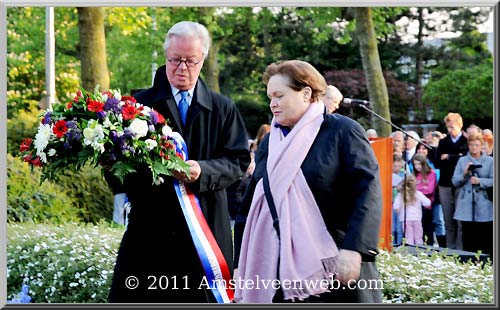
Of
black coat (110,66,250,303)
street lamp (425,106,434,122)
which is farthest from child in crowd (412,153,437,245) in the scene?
street lamp (425,106,434,122)

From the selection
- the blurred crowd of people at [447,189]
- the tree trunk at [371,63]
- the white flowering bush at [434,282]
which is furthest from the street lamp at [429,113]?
the white flowering bush at [434,282]

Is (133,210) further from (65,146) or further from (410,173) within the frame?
(410,173)

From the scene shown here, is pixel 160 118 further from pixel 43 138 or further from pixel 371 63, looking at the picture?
pixel 371 63

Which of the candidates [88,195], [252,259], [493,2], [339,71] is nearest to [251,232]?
[252,259]

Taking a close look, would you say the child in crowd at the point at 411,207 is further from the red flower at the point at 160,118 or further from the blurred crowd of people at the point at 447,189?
the red flower at the point at 160,118

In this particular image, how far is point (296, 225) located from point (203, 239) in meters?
0.77

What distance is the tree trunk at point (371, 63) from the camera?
12.0 metres

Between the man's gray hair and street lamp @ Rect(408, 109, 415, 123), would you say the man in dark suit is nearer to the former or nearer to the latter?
the man's gray hair

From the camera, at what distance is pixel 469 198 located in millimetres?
10422

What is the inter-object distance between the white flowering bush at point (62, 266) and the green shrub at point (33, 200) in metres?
1.29

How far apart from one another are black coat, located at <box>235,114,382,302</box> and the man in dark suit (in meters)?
0.61

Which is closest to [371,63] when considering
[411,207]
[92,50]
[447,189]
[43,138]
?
[447,189]

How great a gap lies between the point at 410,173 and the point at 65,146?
6.53 meters

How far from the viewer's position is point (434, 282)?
6.65 metres
